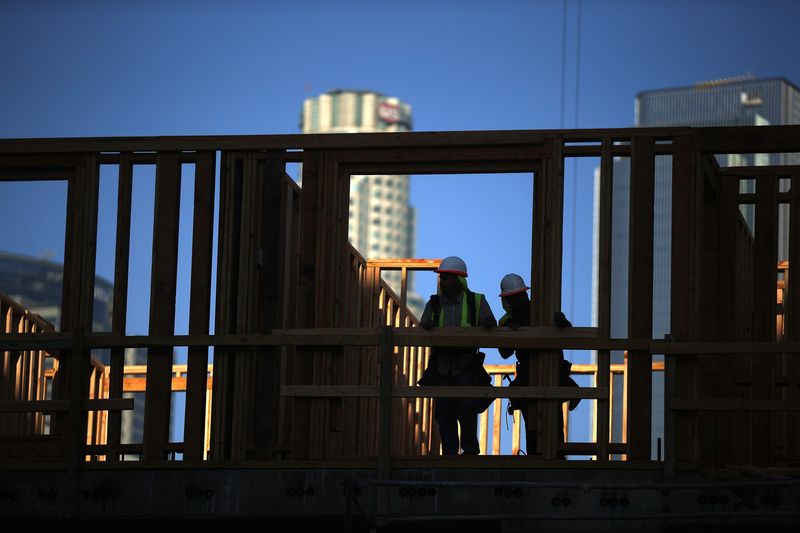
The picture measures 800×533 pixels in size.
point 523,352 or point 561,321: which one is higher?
point 561,321

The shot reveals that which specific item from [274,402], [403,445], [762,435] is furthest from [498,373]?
[274,402]

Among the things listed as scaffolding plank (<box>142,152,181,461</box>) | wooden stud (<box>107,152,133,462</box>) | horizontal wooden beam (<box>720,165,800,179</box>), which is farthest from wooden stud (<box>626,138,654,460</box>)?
wooden stud (<box>107,152,133,462</box>)

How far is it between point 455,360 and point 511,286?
1.23 m

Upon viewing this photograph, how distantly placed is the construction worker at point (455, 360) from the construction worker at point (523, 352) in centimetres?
36

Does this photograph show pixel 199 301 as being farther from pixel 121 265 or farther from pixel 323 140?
pixel 323 140

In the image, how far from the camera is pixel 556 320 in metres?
14.5

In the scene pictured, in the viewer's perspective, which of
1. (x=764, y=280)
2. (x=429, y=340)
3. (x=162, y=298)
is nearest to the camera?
(x=429, y=340)

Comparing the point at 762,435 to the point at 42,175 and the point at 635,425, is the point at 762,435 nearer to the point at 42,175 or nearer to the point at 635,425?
the point at 635,425

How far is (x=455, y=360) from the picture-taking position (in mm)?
15102

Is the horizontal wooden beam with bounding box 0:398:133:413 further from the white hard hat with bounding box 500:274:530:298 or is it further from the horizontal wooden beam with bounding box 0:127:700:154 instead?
the white hard hat with bounding box 500:274:530:298

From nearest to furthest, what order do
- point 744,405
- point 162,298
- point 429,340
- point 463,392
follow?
point 744,405 → point 463,392 → point 429,340 → point 162,298

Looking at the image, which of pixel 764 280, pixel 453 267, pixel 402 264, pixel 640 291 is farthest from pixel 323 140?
pixel 402 264

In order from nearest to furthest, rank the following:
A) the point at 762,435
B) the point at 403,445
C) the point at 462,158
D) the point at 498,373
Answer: the point at 462,158, the point at 762,435, the point at 403,445, the point at 498,373

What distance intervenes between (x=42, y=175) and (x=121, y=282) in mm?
1488
